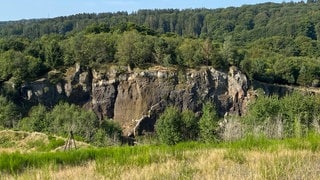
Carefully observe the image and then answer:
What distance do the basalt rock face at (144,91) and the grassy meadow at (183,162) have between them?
60.0 metres

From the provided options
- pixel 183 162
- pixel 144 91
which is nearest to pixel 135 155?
pixel 183 162

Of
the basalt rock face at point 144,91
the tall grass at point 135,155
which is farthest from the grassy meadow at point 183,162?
the basalt rock face at point 144,91

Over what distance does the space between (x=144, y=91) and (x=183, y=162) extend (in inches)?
2455

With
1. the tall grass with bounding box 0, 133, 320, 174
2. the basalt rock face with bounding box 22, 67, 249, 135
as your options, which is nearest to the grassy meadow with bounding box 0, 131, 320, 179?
the tall grass with bounding box 0, 133, 320, 174

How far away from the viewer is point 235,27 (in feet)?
594

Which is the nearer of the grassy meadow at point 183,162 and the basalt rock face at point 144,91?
the grassy meadow at point 183,162

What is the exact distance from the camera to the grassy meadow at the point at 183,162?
15.7ft

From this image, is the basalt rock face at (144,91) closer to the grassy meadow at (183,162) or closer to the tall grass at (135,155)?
the tall grass at (135,155)

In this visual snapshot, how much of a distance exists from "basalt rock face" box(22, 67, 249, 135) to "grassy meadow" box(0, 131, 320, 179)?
197 feet

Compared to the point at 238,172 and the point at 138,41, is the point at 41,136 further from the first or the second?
the point at 138,41

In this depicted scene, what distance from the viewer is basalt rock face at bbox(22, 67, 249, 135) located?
6756 centimetres

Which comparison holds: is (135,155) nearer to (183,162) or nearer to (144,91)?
(183,162)

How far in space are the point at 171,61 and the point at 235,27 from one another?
11466cm

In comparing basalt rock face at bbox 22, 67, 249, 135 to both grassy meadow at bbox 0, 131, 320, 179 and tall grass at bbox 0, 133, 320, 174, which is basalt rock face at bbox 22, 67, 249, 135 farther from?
grassy meadow at bbox 0, 131, 320, 179
